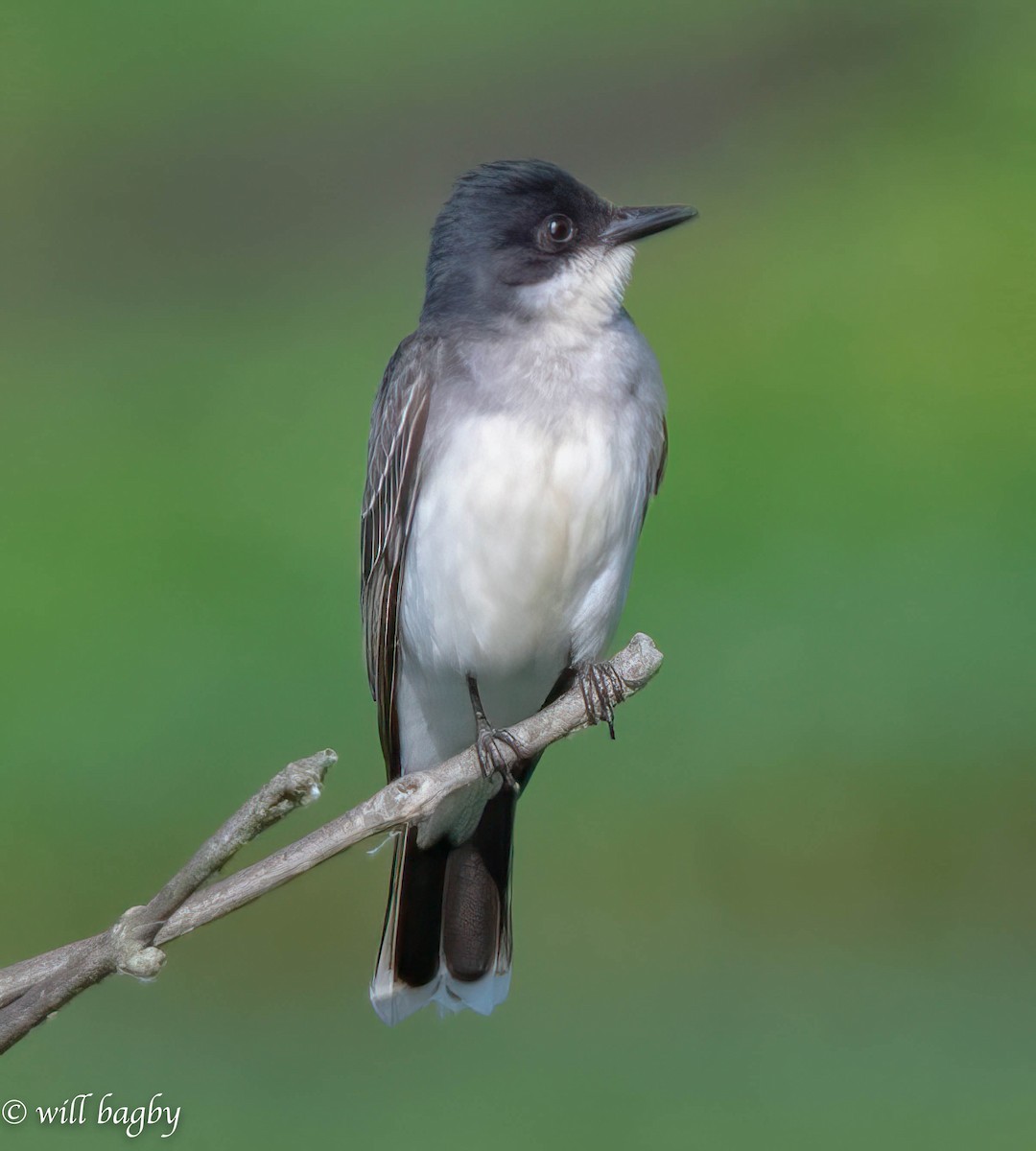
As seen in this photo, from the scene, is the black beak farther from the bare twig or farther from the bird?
the bare twig

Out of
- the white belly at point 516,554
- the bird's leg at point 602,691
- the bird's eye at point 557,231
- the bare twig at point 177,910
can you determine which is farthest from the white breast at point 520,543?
the bare twig at point 177,910

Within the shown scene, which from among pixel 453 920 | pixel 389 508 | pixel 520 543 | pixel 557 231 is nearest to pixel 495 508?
pixel 520 543

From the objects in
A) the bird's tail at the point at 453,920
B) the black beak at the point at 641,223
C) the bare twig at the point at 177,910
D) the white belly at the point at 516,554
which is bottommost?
the bare twig at the point at 177,910

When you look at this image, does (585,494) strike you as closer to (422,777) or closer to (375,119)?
(422,777)

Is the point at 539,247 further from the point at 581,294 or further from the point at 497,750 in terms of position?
the point at 497,750

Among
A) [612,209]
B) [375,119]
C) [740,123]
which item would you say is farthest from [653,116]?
[612,209]

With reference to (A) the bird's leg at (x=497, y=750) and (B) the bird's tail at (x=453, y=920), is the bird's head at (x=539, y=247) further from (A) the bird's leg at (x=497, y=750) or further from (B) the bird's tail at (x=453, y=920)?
(B) the bird's tail at (x=453, y=920)
